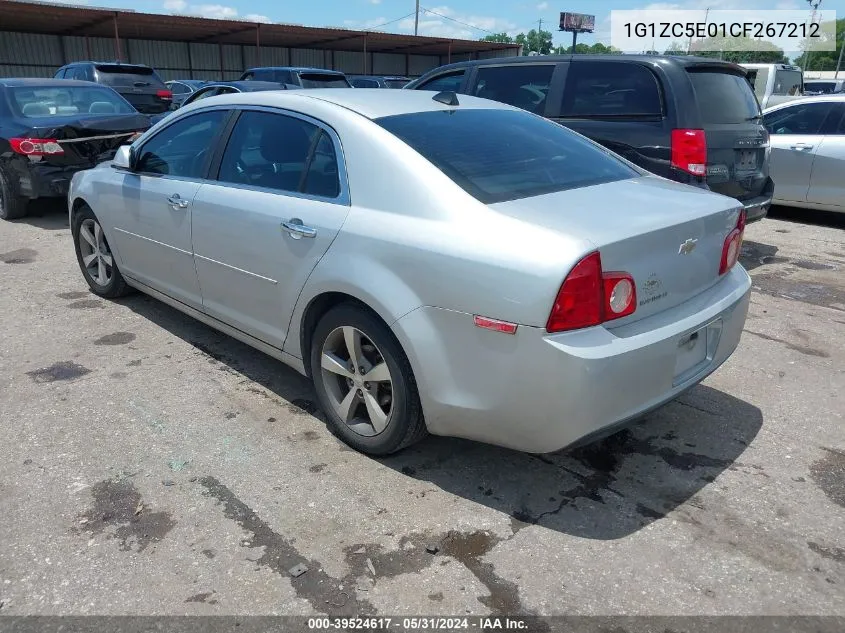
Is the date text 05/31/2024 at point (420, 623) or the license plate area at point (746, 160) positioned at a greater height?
the license plate area at point (746, 160)

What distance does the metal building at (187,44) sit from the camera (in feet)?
81.3

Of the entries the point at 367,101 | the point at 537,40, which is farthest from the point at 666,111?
the point at 537,40

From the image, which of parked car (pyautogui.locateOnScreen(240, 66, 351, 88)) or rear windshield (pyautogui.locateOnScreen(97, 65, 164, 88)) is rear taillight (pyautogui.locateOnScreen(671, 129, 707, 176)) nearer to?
parked car (pyautogui.locateOnScreen(240, 66, 351, 88))

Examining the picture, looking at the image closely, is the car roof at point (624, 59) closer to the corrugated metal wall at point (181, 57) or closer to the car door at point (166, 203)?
the car door at point (166, 203)

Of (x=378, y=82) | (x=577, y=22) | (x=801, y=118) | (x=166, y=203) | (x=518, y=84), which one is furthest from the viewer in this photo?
(x=577, y=22)

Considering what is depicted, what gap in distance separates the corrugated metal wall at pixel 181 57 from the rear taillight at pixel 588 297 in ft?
100

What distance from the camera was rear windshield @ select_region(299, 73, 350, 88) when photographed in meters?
14.5

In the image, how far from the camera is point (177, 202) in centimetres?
395

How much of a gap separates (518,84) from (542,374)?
486 cm

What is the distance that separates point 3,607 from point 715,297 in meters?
2.96

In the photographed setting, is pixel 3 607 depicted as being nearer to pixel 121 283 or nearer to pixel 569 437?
pixel 569 437

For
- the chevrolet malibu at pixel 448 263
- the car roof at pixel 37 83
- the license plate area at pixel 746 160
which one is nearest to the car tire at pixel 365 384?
the chevrolet malibu at pixel 448 263

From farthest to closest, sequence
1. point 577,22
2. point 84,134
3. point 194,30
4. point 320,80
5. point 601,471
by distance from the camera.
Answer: point 577,22 → point 194,30 → point 320,80 → point 84,134 → point 601,471

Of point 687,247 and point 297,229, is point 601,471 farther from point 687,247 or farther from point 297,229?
point 297,229
